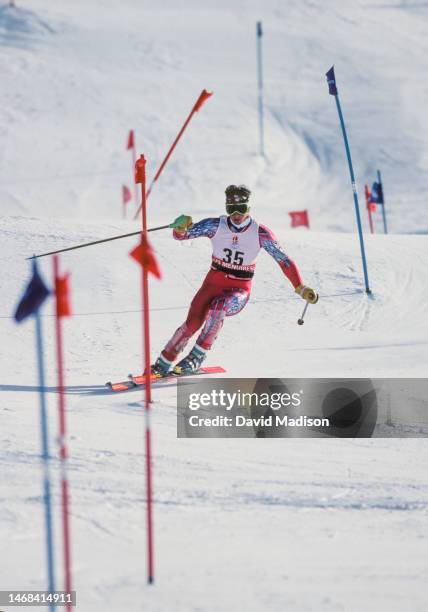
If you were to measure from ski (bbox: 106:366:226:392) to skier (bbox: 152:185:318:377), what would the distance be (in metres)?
0.04

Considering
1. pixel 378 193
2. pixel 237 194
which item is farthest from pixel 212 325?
pixel 378 193

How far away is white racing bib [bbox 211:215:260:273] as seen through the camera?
7246 millimetres

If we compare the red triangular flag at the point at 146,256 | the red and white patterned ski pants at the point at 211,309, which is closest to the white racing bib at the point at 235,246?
the red and white patterned ski pants at the point at 211,309

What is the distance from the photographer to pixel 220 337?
8672 mm

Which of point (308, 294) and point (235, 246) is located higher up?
point (235, 246)

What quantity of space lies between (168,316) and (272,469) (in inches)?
151

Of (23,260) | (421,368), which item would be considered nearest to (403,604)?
(421,368)

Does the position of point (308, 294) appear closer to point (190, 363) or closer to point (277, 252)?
point (277, 252)

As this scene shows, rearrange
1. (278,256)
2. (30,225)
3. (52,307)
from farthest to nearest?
(30,225) < (52,307) < (278,256)

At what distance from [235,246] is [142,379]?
127 cm

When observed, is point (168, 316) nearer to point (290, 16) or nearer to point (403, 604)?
point (403, 604)

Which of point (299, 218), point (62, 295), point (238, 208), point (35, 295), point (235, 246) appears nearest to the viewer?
point (62, 295)

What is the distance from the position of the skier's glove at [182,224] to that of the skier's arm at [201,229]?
1 cm

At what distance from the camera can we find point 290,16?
29328 millimetres
